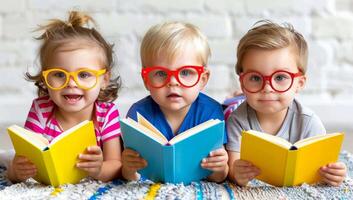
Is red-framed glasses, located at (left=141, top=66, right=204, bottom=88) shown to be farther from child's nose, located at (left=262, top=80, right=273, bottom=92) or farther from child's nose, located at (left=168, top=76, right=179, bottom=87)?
child's nose, located at (left=262, top=80, right=273, bottom=92)

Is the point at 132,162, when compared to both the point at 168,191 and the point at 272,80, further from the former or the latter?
the point at 272,80

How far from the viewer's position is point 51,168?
3.84 feet

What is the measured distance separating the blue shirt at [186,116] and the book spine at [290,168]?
196 millimetres

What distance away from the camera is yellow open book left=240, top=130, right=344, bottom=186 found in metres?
1.13

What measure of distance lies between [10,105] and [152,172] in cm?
116

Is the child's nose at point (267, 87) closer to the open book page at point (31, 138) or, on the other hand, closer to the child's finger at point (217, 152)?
the child's finger at point (217, 152)

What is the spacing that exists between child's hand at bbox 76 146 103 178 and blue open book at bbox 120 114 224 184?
0.21ft

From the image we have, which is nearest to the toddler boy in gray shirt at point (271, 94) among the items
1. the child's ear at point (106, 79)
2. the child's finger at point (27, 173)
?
the child's ear at point (106, 79)

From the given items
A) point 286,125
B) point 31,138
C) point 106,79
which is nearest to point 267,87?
point 286,125

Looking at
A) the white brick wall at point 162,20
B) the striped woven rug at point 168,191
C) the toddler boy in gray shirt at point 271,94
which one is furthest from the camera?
the white brick wall at point 162,20

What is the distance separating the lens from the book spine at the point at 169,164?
1.12m

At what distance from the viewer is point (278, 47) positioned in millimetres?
1248

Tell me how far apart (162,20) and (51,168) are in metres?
1.13

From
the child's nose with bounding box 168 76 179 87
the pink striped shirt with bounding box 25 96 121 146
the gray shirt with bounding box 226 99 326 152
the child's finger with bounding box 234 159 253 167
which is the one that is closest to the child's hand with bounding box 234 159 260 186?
the child's finger with bounding box 234 159 253 167
